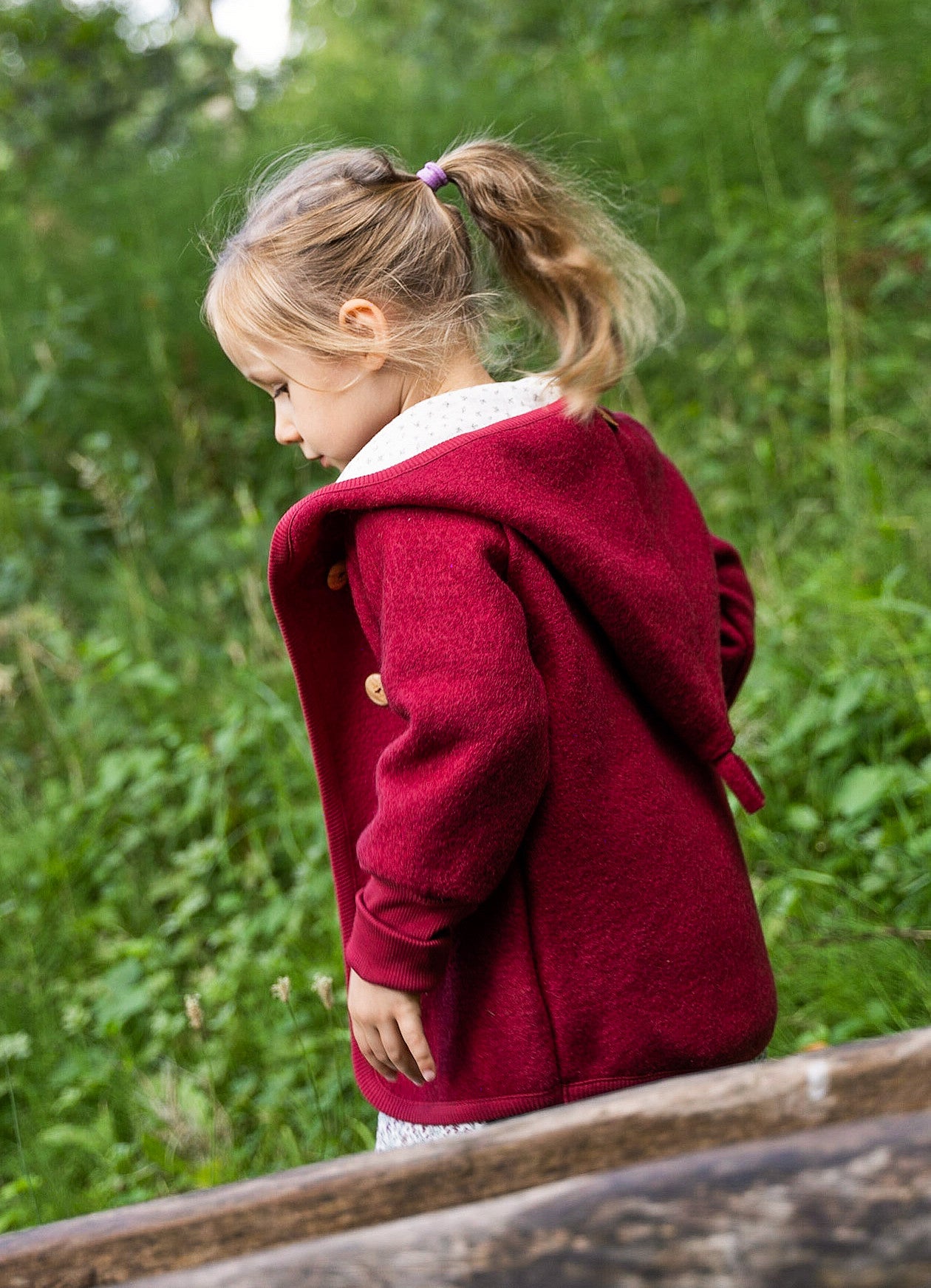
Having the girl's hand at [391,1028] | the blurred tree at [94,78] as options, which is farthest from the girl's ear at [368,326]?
the blurred tree at [94,78]

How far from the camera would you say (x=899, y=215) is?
434 cm

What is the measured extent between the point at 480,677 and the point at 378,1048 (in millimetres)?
472

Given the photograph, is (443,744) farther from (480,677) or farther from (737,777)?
(737,777)

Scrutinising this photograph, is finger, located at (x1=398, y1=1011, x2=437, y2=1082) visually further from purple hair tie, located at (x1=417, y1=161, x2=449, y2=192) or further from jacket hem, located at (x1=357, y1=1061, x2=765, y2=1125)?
purple hair tie, located at (x1=417, y1=161, x2=449, y2=192)

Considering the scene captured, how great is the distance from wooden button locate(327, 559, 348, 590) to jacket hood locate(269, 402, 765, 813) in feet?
0.04

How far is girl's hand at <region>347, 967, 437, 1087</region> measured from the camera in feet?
4.23

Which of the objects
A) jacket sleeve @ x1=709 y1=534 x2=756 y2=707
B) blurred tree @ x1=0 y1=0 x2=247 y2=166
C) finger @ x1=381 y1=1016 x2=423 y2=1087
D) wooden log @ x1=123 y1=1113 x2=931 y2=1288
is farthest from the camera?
blurred tree @ x1=0 y1=0 x2=247 y2=166

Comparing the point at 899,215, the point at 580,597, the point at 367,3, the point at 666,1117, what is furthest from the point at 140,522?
the point at 367,3

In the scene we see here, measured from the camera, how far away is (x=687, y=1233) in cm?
72

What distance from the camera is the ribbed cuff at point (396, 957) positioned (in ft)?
4.06

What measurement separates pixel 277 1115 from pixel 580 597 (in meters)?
1.57

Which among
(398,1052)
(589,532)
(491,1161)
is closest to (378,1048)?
(398,1052)

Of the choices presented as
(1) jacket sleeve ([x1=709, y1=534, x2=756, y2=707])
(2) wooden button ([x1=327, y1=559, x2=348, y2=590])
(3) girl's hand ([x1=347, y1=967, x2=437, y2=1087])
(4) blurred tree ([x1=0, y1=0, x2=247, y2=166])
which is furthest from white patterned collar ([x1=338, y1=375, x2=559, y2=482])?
(4) blurred tree ([x1=0, y1=0, x2=247, y2=166])

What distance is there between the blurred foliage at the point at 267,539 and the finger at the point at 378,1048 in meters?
0.74
